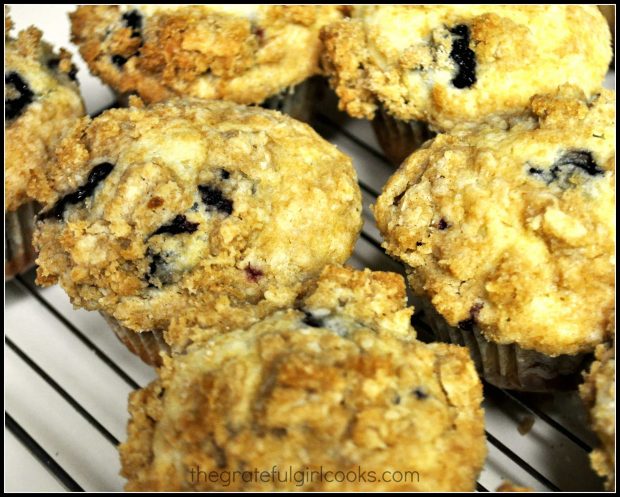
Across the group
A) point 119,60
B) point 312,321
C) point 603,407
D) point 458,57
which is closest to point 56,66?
point 119,60

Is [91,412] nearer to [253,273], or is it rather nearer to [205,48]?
[253,273]

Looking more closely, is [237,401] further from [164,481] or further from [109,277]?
[109,277]

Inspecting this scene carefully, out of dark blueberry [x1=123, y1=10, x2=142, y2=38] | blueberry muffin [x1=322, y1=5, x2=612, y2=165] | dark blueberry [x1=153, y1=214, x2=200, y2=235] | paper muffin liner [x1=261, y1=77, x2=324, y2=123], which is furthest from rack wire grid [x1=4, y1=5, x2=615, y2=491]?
dark blueberry [x1=123, y1=10, x2=142, y2=38]

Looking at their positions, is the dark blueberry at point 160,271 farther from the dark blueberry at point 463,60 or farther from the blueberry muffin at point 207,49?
the dark blueberry at point 463,60

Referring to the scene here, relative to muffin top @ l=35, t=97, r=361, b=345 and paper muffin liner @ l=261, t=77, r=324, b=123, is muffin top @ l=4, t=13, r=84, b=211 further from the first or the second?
paper muffin liner @ l=261, t=77, r=324, b=123

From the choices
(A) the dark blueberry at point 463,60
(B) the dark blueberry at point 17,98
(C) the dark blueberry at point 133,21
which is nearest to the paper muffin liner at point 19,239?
(B) the dark blueberry at point 17,98

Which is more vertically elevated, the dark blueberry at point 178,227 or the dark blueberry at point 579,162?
the dark blueberry at point 178,227

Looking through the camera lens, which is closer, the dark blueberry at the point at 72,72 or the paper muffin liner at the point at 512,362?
the paper muffin liner at the point at 512,362
